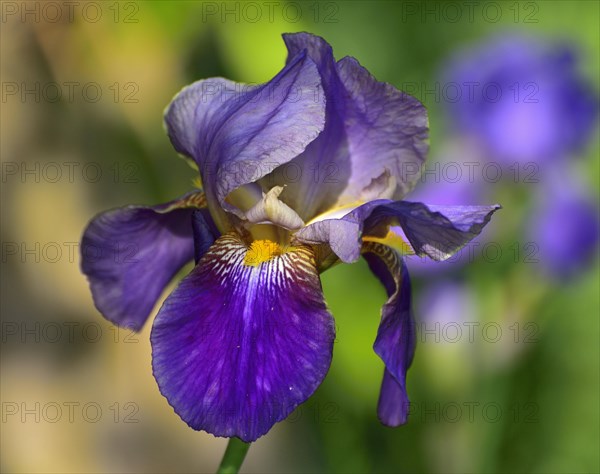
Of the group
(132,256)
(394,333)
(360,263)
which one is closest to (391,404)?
(394,333)

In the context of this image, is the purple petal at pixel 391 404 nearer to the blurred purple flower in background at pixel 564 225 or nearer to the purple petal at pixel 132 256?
the purple petal at pixel 132 256

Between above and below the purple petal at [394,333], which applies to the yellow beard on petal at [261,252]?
above

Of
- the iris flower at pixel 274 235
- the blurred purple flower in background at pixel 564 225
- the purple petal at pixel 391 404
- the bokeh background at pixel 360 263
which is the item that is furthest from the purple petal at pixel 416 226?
the blurred purple flower in background at pixel 564 225

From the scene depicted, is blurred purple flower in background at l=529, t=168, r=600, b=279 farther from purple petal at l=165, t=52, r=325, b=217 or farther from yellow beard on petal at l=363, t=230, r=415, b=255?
purple petal at l=165, t=52, r=325, b=217

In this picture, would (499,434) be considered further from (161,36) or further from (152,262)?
(161,36)

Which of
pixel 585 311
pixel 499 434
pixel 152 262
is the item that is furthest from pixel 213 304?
pixel 585 311

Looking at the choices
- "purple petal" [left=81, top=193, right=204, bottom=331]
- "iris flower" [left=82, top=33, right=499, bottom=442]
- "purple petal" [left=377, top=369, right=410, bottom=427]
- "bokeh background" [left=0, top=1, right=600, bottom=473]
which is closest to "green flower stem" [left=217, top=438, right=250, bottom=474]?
"iris flower" [left=82, top=33, right=499, bottom=442]

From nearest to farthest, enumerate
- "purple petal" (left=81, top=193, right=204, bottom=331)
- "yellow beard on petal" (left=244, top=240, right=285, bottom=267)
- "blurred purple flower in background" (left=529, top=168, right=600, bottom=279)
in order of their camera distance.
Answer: "yellow beard on petal" (left=244, top=240, right=285, bottom=267) → "purple petal" (left=81, top=193, right=204, bottom=331) → "blurred purple flower in background" (left=529, top=168, right=600, bottom=279)
